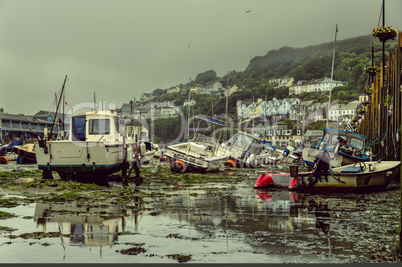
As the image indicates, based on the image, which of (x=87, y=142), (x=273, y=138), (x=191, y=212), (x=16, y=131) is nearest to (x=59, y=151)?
(x=87, y=142)

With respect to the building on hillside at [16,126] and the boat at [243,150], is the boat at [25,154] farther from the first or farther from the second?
the building on hillside at [16,126]

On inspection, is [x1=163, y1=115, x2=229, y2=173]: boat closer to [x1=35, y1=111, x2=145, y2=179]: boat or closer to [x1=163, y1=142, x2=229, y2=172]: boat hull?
[x1=163, y1=142, x2=229, y2=172]: boat hull

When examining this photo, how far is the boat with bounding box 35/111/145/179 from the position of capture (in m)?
21.8

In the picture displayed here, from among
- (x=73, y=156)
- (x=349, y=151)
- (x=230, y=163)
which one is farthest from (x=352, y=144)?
(x=230, y=163)

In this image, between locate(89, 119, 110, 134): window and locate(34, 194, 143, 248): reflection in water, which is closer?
locate(34, 194, 143, 248): reflection in water

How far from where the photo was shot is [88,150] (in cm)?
2177

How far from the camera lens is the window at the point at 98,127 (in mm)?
23484

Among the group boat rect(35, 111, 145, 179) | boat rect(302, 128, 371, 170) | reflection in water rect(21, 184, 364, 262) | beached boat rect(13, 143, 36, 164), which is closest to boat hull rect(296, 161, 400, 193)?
reflection in water rect(21, 184, 364, 262)

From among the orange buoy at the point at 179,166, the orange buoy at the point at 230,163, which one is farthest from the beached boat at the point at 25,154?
the orange buoy at the point at 230,163

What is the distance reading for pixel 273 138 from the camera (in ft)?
614

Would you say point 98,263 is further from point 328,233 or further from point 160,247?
point 328,233

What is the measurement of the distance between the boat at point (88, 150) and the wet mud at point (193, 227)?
3041 millimetres

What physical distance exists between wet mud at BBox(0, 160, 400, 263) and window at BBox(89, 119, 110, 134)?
16.7 ft

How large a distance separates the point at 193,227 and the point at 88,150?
11.9m
